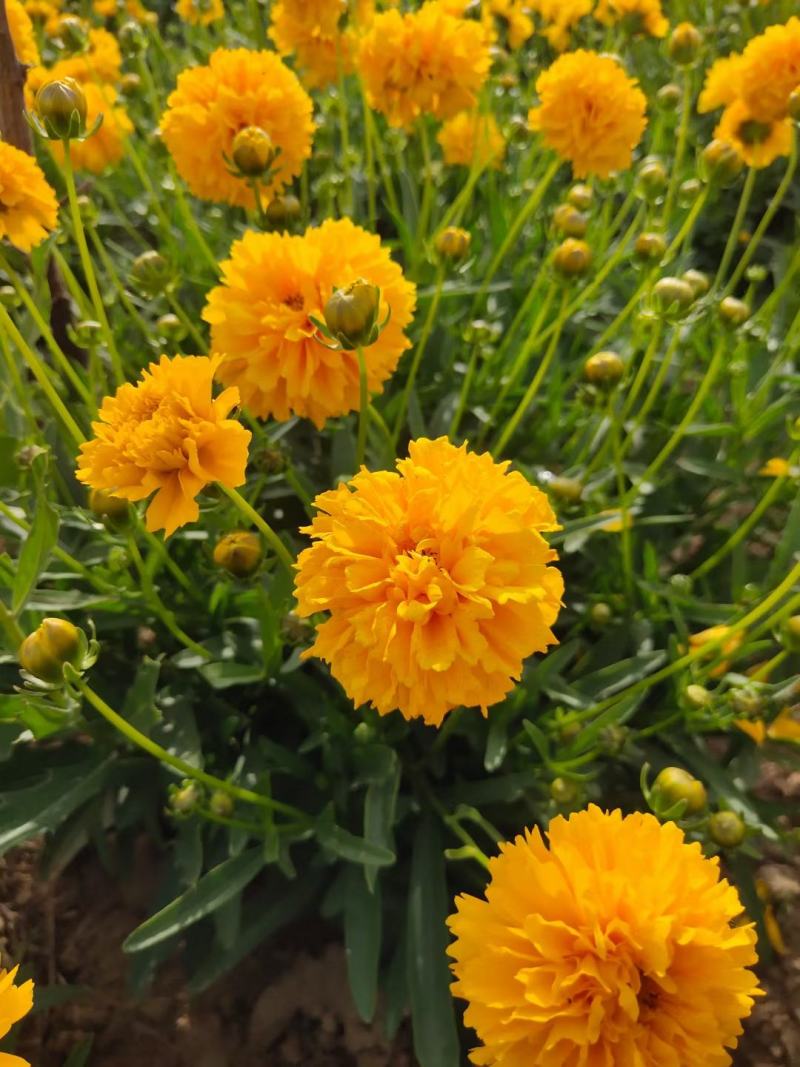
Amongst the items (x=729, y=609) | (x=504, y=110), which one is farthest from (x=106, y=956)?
(x=504, y=110)

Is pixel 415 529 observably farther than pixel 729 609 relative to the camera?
No

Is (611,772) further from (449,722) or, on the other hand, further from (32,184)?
(32,184)

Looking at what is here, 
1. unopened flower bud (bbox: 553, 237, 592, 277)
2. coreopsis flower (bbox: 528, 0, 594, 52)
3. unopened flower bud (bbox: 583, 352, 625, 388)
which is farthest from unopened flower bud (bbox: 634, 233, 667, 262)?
coreopsis flower (bbox: 528, 0, 594, 52)

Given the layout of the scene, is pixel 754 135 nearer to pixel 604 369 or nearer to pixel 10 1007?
pixel 604 369

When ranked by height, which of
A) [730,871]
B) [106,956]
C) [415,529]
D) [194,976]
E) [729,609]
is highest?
[415,529]

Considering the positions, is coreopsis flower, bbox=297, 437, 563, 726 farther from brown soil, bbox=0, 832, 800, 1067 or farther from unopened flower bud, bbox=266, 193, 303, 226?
brown soil, bbox=0, 832, 800, 1067

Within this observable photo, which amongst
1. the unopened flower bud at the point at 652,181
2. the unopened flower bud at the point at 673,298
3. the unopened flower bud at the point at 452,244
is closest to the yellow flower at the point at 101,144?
the unopened flower bud at the point at 452,244

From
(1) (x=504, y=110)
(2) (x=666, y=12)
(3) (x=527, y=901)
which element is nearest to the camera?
(3) (x=527, y=901)
